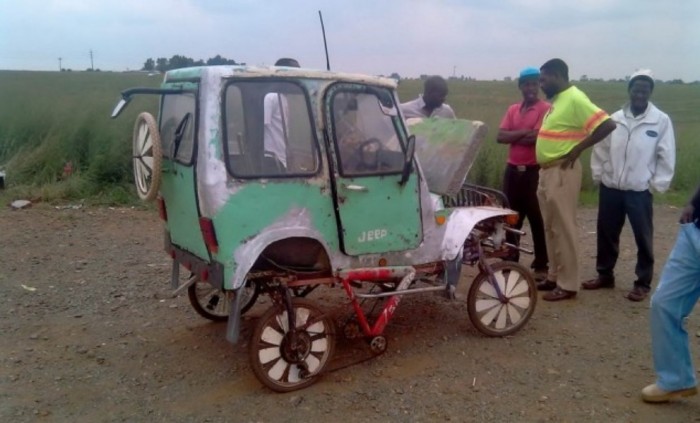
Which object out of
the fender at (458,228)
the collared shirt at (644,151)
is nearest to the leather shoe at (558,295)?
the collared shirt at (644,151)

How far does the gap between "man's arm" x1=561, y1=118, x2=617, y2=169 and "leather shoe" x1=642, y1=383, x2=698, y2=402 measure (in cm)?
218

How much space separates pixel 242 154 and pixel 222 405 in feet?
5.15

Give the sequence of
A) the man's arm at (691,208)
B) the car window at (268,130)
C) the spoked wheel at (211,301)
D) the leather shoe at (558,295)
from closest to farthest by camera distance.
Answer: the man's arm at (691,208), the car window at (268,130), the spoked wheel at (211,301), the leather shoe at (558,295)

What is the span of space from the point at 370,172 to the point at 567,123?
224cm

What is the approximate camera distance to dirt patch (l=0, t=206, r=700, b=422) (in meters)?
4.03

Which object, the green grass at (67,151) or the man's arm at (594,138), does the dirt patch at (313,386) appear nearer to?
the man's arm at (594,138)

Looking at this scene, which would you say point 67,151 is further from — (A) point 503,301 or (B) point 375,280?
(A) point 503,301

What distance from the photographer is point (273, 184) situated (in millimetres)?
3963

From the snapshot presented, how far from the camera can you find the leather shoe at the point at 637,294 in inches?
239

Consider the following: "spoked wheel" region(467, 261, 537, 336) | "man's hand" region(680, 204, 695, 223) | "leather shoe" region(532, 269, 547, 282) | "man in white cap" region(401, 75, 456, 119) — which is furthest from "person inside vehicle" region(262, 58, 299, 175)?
"leather shoe" region(532, 269, 547, 282)

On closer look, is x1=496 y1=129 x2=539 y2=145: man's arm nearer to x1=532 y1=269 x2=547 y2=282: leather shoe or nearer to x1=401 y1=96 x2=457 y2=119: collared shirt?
x1=401 y1=96 x2=457 y2=119: collared shirt

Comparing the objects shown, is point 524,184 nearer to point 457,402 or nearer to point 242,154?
point 457,402

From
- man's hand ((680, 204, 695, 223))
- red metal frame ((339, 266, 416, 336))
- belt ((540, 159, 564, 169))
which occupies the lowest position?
red metal frame ((339, 266, 416, 336))

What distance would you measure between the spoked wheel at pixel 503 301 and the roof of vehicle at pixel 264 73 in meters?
1.72
